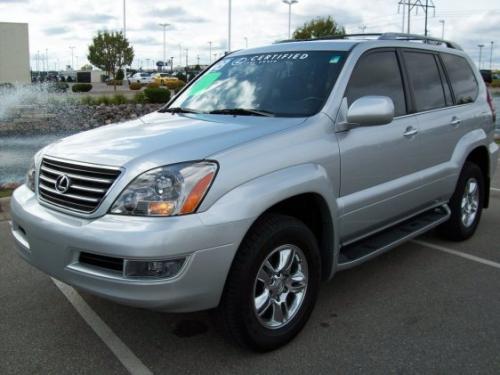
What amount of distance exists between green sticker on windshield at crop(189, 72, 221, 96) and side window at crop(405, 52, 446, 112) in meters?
1.61

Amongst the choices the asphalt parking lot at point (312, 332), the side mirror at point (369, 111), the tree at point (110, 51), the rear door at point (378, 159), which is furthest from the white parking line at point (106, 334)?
the tree at point (110, 51)

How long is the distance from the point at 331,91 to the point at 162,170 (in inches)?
57.9

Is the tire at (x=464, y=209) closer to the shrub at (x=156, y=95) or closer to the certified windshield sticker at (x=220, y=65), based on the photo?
the certified windshield sticker at (x=220, y=65)

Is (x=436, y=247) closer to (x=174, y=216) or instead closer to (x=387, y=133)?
(x=387, y=133)

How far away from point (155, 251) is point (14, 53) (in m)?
48.4

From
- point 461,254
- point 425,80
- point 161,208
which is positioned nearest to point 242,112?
point 161,208

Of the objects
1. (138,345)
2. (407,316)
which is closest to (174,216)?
(138,345)

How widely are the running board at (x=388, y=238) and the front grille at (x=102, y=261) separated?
61.9 inches

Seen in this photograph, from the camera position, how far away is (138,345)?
347cm

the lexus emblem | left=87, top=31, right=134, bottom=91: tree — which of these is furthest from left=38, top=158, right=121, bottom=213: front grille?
left=87, top=31, right=134, bottom=91: tree

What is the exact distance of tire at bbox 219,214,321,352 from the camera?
3082 millimetres

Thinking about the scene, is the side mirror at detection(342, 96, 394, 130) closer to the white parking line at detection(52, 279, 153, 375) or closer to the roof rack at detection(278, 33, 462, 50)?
the roof rack at detection(278, 33, 462, 50)

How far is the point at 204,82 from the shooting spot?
15.6ft

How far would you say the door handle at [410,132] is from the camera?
439cm
